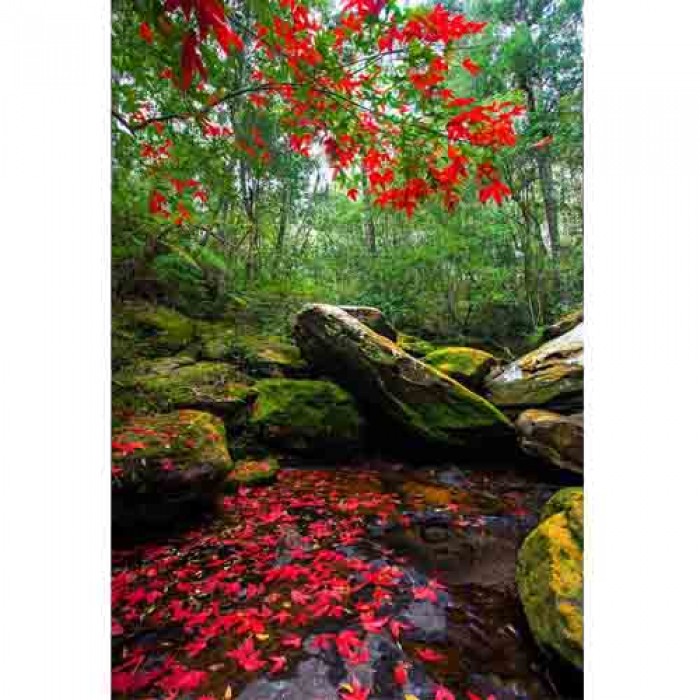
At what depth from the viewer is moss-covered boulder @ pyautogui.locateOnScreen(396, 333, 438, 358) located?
4.64 m

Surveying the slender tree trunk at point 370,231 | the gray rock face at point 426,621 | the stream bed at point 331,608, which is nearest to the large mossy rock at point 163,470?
the stream bed at point 331,608

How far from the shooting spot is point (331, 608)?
1496 millimetres

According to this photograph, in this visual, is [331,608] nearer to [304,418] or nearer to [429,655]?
[429,655]

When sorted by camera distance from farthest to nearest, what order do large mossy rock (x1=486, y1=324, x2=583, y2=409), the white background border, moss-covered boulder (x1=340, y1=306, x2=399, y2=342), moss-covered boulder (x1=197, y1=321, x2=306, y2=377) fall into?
moss-covered boulder (x1=340, y1=306, x2=399, y2=342), moss-covered boulder (x1=197, y1=321, x2=306, y2=377), large mossy rock (x1=486, y1=324, x2=583, y2=409), the white background border

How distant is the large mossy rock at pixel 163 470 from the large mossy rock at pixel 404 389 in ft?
5.69

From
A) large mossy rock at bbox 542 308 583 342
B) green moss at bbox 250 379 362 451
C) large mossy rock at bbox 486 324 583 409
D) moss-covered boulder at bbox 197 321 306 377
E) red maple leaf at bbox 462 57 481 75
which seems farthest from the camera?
large mossy rock at bbox 542 308 583 342

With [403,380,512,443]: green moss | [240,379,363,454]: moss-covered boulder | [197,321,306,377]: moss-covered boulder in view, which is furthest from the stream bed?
[197,321,306,377]: moss-covered boulder

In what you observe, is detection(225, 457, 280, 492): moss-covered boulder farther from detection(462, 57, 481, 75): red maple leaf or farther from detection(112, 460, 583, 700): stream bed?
detection(462, 57, 481, 75): red maple leaf

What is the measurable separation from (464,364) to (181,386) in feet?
11.1

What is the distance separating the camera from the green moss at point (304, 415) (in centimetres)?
322

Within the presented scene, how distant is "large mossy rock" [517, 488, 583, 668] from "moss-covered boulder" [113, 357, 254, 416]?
2.63 metres
